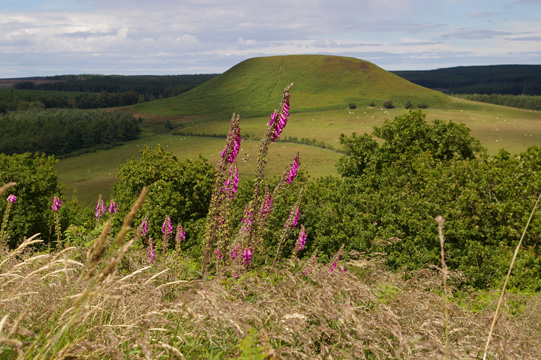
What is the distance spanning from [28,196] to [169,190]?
1122 centimetres

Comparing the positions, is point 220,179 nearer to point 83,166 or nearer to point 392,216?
point 392,216

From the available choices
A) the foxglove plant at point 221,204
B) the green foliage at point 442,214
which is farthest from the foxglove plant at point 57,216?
the green foliage at point 442,214

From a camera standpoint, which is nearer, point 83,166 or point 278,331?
point 278,331

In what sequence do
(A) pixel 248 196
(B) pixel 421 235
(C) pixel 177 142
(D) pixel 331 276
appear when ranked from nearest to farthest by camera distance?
(D) pixel 331 276 → (B) pixel 421 235 → (A) pixel 248 196 → (C) pixel 177 142

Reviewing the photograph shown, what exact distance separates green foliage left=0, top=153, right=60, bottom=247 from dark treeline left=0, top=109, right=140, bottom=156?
4709 inches

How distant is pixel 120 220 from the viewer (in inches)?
1021

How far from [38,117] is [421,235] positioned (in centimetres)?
19382

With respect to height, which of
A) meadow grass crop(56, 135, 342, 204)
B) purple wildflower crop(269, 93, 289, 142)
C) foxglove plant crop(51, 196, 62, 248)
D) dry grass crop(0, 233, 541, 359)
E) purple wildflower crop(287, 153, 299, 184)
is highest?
purple wildflower crop(269, 93, 289, 142)

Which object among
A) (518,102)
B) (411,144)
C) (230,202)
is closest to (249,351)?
(230,202)

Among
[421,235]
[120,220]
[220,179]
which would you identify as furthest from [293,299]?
[120,220]

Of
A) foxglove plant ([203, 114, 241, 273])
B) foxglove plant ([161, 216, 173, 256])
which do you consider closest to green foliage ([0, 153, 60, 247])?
foxglove plant ([161, 216, 173, 256])

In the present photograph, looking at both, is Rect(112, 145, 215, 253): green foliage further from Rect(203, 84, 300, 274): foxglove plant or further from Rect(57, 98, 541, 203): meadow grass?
Rect(57, 98, 541, 203): meadow grass

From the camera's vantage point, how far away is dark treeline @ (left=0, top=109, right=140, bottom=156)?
144 metres

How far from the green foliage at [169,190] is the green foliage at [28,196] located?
5657 mm
